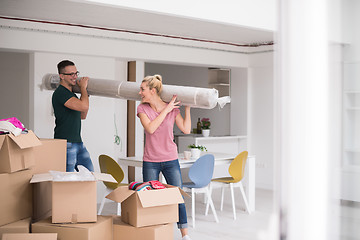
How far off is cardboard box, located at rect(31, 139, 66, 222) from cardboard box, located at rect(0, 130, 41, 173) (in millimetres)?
157

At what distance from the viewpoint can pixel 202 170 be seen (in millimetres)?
5332

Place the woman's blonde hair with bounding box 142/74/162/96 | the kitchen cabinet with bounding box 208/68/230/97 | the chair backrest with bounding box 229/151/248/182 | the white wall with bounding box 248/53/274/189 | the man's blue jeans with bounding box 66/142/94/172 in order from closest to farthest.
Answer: the woman's blonde hair with bounding box 142/74/162/96 < the man's blue jeans with bounding box 66/142/94/172 < the chair backrest with bounding box 229/151/248/182 < the white wall with bounding box 248/53/274/189 < the kitchen cabinet with bounding box 208/68/230/97

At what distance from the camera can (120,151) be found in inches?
287

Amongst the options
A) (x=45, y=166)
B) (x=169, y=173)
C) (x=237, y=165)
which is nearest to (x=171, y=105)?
(x=169, y=173)

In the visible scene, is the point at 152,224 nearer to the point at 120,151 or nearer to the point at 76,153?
the point at 76,153

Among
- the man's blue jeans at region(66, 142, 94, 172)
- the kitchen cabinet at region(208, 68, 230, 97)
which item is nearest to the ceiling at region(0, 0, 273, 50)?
the kitchen cabinet at region(208, 68, 230, 97)

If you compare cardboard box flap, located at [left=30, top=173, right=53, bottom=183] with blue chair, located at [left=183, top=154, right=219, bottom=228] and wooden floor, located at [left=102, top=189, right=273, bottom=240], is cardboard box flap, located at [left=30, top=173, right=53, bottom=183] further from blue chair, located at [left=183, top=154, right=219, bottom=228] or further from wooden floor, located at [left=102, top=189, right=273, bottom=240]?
blue chair, located at [left=183, top=154, right=219, bottom=228]

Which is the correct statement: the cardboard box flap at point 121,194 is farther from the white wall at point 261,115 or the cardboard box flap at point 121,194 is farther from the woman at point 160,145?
the white wall at point 261,115

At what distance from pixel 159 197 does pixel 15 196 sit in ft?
3.15

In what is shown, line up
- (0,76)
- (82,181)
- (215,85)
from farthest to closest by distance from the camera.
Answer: (215,85)
(0,76)
(82,181)

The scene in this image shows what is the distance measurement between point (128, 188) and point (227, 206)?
130 inches

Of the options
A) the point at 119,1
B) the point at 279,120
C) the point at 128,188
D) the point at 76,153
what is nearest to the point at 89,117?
the point at 76,153

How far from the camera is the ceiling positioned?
525 centimetres

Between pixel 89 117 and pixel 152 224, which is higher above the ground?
pixel 89 117
